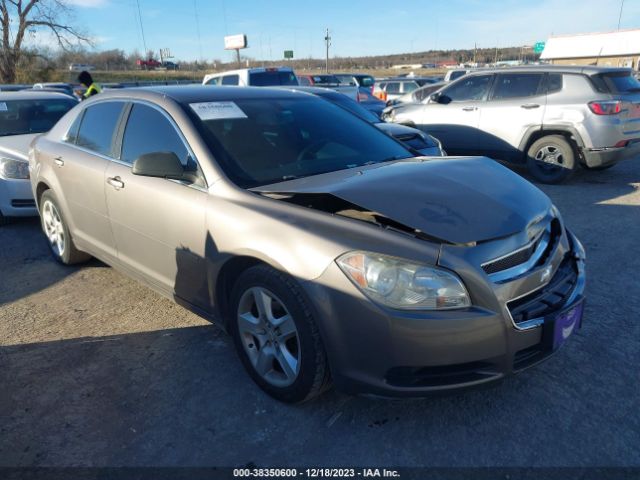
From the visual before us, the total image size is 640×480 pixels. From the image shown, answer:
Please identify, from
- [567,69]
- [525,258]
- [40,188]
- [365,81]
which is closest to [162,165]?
[525,258]

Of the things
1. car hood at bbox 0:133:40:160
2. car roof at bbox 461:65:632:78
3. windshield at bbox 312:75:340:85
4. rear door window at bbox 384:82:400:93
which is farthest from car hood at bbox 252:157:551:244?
rear door window at bbox 384:82:400:93

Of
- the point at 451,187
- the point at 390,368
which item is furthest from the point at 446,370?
the point at 451,187

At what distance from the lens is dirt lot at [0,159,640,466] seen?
2281 mm

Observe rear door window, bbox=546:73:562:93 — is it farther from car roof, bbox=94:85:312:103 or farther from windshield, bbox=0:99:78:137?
windshield, bbox=0:99:78:137

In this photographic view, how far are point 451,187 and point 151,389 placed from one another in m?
2.06

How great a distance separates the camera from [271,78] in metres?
12.7

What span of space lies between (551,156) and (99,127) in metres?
6.64

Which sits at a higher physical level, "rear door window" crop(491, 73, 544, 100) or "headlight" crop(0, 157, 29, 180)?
"rear door window" crop(491, 73, 544, 100)

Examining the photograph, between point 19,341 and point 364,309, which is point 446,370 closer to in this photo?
point 364,309

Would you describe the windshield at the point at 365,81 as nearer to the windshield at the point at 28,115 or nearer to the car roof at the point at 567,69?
the car roof at the point at 567,69

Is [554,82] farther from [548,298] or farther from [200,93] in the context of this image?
[548,298]

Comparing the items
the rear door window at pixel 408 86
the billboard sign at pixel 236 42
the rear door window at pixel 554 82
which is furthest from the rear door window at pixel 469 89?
the billboard sign at pixel 236 42

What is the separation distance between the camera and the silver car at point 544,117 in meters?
7.18

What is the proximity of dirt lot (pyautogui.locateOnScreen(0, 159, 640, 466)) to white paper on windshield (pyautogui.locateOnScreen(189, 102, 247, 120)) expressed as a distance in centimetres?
148
